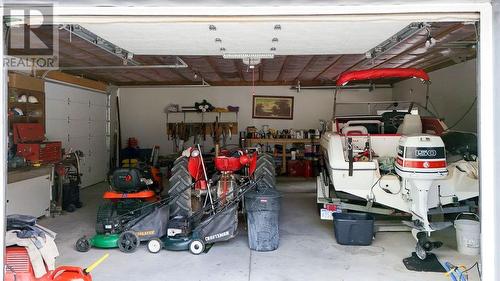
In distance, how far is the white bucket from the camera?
3.88 m

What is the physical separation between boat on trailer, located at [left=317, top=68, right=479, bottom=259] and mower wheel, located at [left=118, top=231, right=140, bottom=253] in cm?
227

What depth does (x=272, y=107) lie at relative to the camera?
10508mm

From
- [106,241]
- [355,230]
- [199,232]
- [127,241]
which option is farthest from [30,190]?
[355,230]

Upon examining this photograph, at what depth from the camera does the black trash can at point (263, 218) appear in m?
4.03

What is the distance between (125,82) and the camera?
393 inches

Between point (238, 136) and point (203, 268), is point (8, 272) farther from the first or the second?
point (238, 136)

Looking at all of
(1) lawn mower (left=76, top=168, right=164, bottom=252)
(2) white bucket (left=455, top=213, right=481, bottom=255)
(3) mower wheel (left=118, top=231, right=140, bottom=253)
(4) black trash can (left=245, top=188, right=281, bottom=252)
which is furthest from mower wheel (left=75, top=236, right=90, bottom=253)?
(2) white bucket (left=455, top=213, right=481, bottom=255)

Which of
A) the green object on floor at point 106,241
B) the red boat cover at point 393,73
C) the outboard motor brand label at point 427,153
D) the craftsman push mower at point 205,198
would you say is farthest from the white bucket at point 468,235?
the green object on floor at point 106,241

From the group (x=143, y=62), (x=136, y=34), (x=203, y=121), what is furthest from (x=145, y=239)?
(x=203, y=121)

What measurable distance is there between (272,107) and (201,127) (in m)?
2.12

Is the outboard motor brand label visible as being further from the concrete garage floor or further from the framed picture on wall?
the framed picture on wall

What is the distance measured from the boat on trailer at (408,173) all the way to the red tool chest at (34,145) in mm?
4289

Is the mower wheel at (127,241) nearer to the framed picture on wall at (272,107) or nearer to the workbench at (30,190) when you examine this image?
the workbench at (30,190)

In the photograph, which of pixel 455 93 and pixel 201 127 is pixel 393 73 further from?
pixel 201 127
